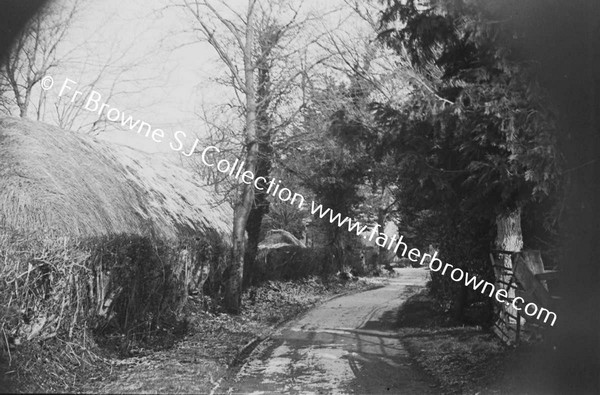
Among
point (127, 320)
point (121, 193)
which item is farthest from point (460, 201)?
point (121, 193)

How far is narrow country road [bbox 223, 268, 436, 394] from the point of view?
805 cm

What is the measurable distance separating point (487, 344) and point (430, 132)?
3.70m

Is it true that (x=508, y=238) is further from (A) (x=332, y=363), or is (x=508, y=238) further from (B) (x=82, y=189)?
(B) (x=82, y=189)

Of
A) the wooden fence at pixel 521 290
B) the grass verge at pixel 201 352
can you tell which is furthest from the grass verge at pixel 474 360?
the grass verge at pixel 201 352

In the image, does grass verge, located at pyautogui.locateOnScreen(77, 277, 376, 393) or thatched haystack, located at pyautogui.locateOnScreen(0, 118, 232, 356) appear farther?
grass verge, located at pyautogui.locateOnScreen(77, 277, 376, 393)

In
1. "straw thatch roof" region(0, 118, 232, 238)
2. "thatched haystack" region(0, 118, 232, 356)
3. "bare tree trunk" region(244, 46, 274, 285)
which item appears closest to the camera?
"thatched haystack" region(0, 118, 232, 356)

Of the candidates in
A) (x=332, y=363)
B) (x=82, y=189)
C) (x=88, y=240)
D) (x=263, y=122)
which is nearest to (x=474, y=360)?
(x=332, y=363)

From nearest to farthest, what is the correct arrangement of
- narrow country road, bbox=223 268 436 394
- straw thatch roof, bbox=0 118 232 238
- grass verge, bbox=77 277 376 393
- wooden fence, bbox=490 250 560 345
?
grass verge, bbox=77 277 376 393
narrow country road, bbox=223 268 436 394
wooden fence, bbox=490 250 560 345
straw thatch roof, bbox=0 118 232 238

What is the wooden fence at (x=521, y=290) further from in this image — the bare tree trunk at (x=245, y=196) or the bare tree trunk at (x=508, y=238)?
the bare tree trunk at (x=245, y=196)

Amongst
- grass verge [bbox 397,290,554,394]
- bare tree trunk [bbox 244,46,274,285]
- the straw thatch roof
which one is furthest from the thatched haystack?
grass verge [bbox 397,290,554,394]

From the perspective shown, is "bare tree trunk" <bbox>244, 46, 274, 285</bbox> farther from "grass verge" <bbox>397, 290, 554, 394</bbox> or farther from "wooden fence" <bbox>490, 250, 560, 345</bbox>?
"wooden fence" <bbox>490, 250, 560, 345</bbox>

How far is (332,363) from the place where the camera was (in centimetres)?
977

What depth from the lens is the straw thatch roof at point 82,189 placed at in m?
10.8

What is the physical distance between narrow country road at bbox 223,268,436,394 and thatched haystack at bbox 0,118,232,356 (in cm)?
219
